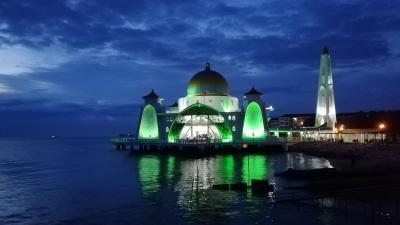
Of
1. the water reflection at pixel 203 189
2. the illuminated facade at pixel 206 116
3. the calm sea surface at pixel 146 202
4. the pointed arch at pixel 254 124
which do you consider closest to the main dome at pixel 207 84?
the illuminated facade at pixel 206 116

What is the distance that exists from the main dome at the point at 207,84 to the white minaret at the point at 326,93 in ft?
59.9

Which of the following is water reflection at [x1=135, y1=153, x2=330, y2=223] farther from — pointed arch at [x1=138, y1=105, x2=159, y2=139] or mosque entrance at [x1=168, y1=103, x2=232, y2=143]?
pointed arch at [x1=138, y1=105, x2=159, y2=139]

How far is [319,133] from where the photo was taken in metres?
90.7

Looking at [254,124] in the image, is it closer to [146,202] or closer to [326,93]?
[326,93]

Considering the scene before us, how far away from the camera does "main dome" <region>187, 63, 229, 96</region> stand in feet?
291

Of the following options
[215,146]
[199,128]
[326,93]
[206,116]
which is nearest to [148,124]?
[199,128]

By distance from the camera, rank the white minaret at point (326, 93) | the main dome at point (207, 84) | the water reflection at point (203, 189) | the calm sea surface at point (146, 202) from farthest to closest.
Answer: the white minaret at point (326, 93) < the main dome at point (207, 84) < the water reflection at point (203, 189) < the calm sea surface at point (146, 202)

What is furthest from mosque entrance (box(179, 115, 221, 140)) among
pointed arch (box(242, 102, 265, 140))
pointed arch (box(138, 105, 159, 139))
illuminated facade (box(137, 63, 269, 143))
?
pointed arch (box(242, 102, 265, 140))

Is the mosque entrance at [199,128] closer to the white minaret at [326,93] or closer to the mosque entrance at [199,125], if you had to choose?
the mosque entrance at [199,125]

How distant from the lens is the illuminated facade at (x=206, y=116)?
8294 centimetres

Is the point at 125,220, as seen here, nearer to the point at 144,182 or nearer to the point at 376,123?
the point at 144,182

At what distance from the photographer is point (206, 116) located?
282 ft

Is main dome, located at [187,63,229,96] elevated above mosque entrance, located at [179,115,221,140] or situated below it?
above

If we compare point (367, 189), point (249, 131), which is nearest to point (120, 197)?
point (367, 189)
